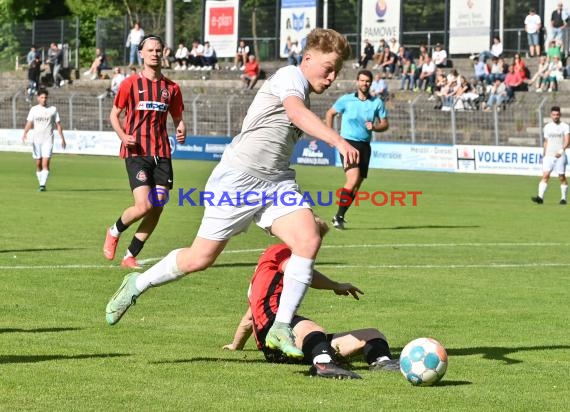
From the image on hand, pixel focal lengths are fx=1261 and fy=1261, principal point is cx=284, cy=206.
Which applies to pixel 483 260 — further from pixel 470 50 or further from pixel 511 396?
pixel 470 50

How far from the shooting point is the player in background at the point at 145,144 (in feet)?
45.5

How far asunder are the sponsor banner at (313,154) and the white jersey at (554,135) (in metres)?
14.0

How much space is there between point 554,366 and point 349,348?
1.32m

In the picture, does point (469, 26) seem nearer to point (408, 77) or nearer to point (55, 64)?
point (408, 77)

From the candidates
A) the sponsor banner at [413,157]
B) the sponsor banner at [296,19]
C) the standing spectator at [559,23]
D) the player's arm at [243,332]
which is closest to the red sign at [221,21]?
the sponsor banner at [296,19]

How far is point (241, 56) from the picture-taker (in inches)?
2071

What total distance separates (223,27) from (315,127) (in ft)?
159

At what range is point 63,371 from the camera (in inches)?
295

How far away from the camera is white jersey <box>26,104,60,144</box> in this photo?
26.9 m

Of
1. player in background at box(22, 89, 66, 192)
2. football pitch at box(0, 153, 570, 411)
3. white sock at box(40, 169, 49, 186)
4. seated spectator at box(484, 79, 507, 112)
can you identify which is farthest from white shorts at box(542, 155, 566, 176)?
seated spectator at box(484, 79, 507, 112)

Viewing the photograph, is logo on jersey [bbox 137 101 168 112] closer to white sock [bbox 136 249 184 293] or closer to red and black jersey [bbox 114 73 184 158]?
red and black jersey [bbox 114 73 184 158]

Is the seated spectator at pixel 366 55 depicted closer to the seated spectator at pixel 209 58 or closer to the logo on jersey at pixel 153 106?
the seated spectator at pixel 209 58

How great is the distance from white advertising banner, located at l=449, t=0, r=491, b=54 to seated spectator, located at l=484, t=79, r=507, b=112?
595 centimetres

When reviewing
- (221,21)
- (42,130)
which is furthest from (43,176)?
(221,21)
